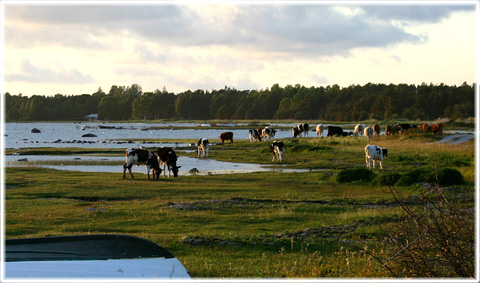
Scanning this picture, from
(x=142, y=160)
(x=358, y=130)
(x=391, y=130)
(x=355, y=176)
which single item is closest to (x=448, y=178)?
(x=355, y=176)

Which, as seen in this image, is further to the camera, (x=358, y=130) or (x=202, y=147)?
(x=358, y=130)

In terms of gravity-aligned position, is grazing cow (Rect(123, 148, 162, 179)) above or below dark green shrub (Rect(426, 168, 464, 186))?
above

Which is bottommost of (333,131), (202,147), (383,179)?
(383,179)

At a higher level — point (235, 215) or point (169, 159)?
point (169, 159)

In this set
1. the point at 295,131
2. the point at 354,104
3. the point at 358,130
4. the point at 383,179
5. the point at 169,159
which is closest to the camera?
the point at 383,179

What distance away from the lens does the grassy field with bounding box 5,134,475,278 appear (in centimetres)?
1213

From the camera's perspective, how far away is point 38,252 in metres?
9.99

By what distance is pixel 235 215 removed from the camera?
18.3 m

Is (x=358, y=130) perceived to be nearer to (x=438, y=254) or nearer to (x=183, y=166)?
(x=183, y=166)

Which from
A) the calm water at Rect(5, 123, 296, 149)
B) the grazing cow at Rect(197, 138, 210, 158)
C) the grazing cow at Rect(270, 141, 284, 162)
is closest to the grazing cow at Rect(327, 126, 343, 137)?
the calm water at Rect(5, 123, 296, 149)

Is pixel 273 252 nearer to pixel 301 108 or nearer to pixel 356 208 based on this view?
pixel 356 208

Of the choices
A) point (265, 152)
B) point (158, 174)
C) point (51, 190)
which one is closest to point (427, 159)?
point (265, 152)

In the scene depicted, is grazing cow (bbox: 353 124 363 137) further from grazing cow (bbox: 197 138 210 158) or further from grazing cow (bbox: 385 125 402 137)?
grazing cow (bbox: 197 138 210 158)

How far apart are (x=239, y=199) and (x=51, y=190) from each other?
7.91 meters
